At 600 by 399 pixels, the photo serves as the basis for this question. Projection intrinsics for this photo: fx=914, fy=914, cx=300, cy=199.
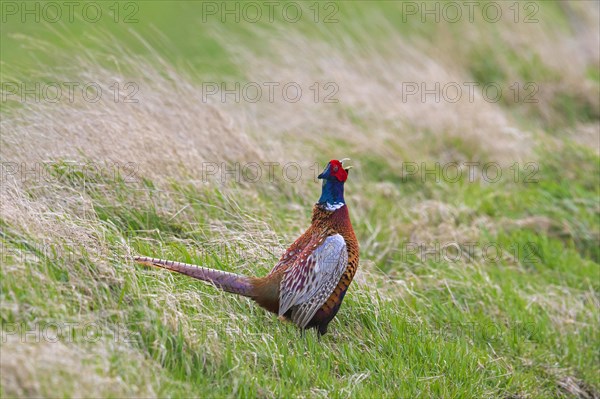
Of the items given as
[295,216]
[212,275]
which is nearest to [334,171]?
[212,275]

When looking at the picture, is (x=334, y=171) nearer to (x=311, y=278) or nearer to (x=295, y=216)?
(x=311, y=278)

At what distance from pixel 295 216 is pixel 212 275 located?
2115 mm

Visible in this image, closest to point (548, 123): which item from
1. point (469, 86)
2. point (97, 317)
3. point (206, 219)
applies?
point (469, 86)

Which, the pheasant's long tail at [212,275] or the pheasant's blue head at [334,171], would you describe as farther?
the pheasant's blue head at [334,171]

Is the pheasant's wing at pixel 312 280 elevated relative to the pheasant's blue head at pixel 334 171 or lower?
lower

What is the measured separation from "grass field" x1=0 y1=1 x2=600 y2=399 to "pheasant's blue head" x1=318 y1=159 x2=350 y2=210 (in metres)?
0.67

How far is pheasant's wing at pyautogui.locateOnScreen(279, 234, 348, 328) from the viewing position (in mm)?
5383

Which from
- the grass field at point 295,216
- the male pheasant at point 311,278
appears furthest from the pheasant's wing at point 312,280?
the grass field at point 295,216

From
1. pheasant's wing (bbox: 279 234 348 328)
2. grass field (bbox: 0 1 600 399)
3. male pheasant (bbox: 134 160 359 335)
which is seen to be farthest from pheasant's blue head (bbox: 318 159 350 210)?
grass field (bbox: 0 1 600 399)

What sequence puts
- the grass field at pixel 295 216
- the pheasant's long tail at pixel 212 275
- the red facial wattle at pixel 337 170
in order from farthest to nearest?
the red facial wattle at pixel 337 170
the pheasant's long tail at pixel 212 275
the grass field at pixel 295 216

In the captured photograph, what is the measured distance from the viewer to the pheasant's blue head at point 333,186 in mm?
5523

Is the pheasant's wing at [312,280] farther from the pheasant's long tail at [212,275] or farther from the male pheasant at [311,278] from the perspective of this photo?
the pheasant's long tail at [212,275]

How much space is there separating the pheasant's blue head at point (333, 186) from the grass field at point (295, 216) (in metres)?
0.67

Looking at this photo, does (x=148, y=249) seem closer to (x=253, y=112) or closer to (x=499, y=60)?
(x=253, y=112)
